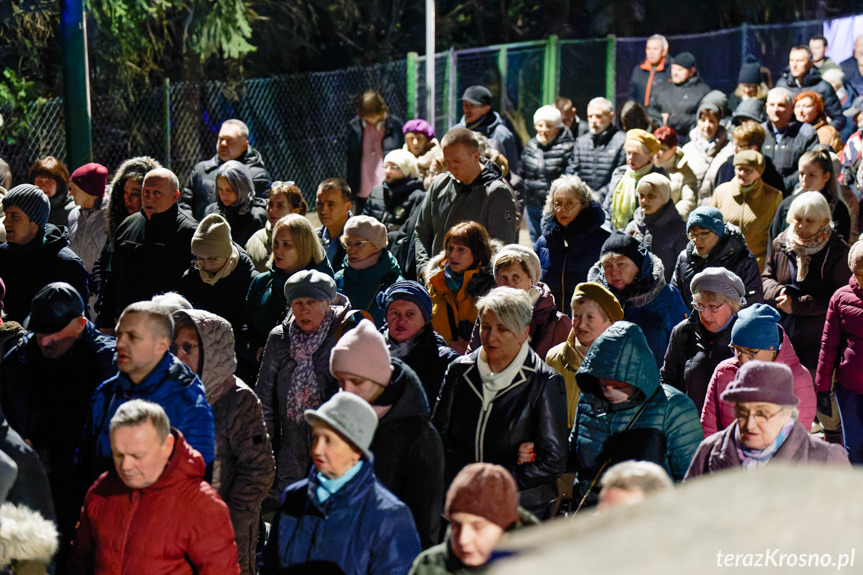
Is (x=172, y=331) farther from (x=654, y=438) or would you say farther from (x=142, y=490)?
(x=654, y=438)

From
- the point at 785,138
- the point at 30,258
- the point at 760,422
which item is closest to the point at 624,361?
the point at 760,422

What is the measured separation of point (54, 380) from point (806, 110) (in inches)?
327

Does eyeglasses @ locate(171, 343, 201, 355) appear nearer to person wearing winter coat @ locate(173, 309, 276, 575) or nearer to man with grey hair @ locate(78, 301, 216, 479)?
person wearing winter coat @ locate(173, 309, 276, 575)

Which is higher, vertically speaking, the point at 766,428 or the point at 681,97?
the point at 681,97

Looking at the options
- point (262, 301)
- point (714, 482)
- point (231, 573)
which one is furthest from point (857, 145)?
point (714, 482)

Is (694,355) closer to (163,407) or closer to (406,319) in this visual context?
(406,319)

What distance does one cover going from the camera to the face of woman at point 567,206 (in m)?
7.88

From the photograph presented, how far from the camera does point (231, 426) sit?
5.07 m

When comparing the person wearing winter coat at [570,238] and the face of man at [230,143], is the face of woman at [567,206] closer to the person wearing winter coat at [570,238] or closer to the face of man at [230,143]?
the person wearing winter coat at [570,238]

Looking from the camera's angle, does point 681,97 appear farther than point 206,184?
Yes

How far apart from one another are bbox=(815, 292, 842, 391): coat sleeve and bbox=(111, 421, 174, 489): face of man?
421 centimetres

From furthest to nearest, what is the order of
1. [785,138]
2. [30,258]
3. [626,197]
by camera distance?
[785,138]
[626,197]
[30,258]

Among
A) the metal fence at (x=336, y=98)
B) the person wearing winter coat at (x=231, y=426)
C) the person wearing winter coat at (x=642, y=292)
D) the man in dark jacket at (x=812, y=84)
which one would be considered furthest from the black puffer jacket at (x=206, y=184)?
the man in dark jacket at (x=812, y=84)

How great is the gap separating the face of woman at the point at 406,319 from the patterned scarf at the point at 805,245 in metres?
2.98
